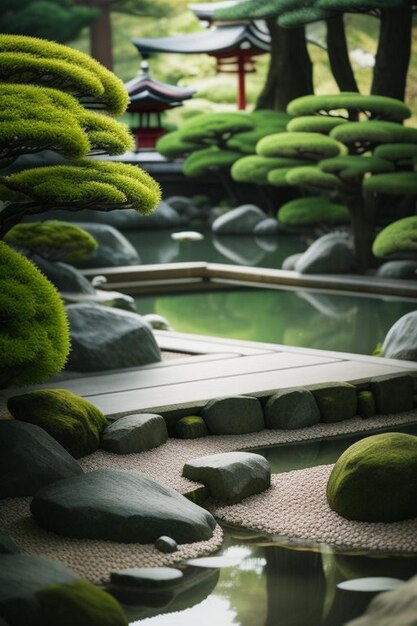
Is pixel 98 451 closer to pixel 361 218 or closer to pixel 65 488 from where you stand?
pixel 65 488

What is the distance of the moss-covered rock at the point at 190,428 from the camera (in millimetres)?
6137

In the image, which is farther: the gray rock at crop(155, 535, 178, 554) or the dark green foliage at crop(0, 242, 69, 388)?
the dark green foliage at crop(0, 242, 69, 388)

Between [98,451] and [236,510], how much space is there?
3.34ft

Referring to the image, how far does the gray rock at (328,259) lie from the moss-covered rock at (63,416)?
7.53 meters

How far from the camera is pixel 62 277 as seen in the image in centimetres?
1050

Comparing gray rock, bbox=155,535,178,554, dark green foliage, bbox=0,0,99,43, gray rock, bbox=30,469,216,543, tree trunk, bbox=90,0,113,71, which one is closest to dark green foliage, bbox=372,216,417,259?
gray rock, bbox=30,469,216,543

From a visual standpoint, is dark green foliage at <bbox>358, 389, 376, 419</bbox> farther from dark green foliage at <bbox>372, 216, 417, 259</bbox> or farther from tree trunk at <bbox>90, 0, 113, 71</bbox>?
tree trunk at <bbox>90, 0, 113, 71</bbox>

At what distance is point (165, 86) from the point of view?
22812mm

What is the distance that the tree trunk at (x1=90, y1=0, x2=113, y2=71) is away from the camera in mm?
26609

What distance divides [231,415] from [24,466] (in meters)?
1.46


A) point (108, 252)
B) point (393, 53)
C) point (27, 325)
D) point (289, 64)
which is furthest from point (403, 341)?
point (289, 64)

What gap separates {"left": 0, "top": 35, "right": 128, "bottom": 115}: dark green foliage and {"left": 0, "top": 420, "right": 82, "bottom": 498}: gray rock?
1669 mm

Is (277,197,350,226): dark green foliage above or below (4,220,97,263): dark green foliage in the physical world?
below

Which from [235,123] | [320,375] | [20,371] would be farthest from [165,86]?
[20,371]
